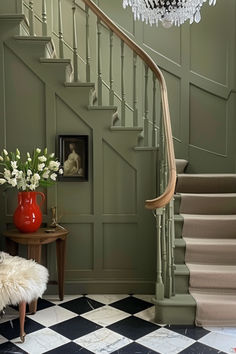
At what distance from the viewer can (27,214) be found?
322 cm

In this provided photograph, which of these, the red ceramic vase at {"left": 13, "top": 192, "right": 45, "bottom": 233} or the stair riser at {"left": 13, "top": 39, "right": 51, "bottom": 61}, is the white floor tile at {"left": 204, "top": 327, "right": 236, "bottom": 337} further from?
the stair riser at {"left": 13, "top": 39, "right": 51, "bottom": 61}

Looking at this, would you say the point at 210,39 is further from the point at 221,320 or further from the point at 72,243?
the point at 221,320

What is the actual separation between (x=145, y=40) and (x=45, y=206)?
2.57 m

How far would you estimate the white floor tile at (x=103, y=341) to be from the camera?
2602 millimetres

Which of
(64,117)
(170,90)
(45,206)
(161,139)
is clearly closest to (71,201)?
(45,206)

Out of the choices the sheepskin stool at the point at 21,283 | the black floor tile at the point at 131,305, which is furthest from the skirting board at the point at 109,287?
the sheepskin stool at the point at 21,283

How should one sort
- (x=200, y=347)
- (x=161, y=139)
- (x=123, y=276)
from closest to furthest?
(x=200, y=347) < (x=161, y=139) < (x=123, y=276)

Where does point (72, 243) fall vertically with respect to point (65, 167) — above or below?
below

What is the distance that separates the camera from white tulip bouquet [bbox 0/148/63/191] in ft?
10.3

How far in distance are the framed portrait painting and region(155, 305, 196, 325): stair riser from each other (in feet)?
4.44

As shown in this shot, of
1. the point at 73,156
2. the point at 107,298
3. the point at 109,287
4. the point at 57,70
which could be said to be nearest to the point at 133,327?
the point at 107,298

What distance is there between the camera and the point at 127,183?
362 cm

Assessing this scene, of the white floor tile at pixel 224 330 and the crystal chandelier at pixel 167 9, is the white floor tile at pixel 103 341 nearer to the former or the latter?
the white floor tile at pixel 224 330

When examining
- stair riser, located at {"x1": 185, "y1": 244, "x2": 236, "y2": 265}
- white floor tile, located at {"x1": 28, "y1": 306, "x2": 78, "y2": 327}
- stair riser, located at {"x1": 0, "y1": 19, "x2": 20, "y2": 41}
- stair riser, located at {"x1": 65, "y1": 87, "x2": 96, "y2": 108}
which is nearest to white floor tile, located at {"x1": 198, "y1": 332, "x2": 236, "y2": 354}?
stair riser, located at {"x1": 185, "y1": 244, "x2": 236, "y2": 265}
